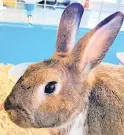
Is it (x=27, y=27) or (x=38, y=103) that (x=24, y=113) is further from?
(x=27, y=27)

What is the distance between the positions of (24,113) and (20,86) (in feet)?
0.16

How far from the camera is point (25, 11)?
1466 mm

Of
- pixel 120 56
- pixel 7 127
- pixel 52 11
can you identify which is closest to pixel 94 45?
pixel 7 127

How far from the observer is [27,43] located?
1371 millimetres

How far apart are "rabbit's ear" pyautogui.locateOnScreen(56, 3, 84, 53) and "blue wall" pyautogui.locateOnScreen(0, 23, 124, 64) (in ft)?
1.94

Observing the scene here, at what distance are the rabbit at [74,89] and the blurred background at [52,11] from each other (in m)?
0.69

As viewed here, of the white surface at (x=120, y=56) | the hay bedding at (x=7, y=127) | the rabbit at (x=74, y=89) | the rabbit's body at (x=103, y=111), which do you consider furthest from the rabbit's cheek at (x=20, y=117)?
the white surface at (x=120, y=56)

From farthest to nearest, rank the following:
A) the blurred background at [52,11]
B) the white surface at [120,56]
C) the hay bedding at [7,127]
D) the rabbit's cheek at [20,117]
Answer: the blurred background at [52,11] → the white surface at [120,56] → the hay bedding at [7,127] → the rabbit's cheek at [20,117]

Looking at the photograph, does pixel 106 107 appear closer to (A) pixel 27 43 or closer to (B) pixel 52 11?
(A) pixel 27 43

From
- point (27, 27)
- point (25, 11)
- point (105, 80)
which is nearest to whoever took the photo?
point (105, 80)

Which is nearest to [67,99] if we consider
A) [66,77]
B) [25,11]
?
[66,77]

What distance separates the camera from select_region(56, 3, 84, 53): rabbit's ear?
2.33 feet

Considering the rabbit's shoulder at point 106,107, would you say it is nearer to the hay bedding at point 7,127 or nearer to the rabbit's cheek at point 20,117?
the rabbit's cheek at point 20,117

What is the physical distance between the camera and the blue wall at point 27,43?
4.36 feet
